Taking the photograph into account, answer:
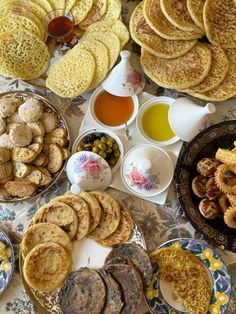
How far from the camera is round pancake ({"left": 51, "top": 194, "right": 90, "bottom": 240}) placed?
5.76 ft

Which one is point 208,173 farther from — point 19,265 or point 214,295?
point 19,265

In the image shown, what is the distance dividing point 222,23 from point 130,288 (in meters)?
1.09

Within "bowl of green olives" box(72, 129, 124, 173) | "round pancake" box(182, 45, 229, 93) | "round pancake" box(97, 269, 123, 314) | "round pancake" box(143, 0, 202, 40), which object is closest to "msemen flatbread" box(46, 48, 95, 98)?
"bowl of green olives" box(72, 129, 124, 173)

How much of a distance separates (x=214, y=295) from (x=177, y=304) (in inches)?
5.6

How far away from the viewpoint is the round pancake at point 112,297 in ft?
5.42

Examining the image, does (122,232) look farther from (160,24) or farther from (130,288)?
(160,24)

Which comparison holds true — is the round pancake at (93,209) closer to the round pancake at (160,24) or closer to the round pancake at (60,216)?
the round pancake at (60,216)

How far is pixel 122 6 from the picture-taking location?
2.05 meters

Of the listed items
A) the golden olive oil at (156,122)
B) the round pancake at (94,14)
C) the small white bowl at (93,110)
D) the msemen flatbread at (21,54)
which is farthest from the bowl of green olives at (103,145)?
the round pancake at (94,14)

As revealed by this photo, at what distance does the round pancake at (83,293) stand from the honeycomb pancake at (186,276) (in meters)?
0.23

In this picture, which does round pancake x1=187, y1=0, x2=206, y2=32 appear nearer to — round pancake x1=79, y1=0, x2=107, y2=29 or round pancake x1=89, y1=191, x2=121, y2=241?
round pancake x1=79, y1=0, x2=107, y2=29

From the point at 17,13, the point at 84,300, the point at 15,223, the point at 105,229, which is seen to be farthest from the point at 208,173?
the point at 17,13

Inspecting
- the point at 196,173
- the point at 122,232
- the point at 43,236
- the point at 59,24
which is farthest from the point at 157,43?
the point at 43,236

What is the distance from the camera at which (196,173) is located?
6.07 feet
